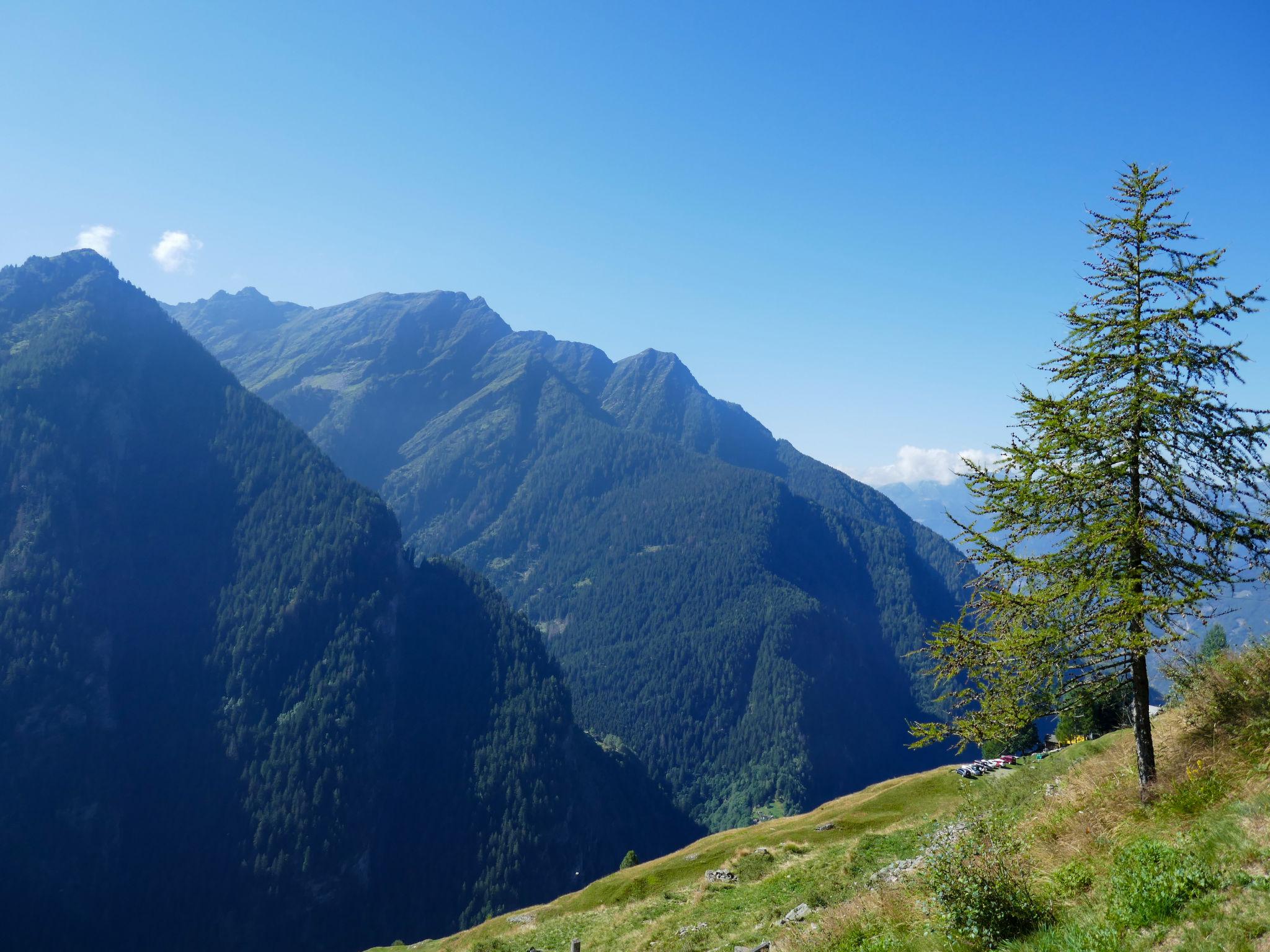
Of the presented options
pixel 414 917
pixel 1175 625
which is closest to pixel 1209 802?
pixel 1175 625

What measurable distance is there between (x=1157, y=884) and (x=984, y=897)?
2.68 meters

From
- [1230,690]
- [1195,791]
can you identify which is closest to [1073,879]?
[1195,791]

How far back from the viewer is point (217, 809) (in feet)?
612

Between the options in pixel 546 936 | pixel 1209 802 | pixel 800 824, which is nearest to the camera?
pixel 1209 802

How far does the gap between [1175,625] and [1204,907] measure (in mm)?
7121

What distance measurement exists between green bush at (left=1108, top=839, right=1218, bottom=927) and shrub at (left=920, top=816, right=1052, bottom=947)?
1.40 metres

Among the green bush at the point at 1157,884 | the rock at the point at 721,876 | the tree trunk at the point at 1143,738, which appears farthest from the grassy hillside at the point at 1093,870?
the rock at the point at 721,876

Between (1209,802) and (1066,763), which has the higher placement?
(1209,802)

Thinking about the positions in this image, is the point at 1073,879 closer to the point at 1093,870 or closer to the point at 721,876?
the point at 1093,870

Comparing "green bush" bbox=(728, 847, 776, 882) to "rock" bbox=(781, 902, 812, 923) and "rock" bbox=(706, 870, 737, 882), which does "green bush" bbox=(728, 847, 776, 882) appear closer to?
"rock" bbox=(706, 870, 737, 882)

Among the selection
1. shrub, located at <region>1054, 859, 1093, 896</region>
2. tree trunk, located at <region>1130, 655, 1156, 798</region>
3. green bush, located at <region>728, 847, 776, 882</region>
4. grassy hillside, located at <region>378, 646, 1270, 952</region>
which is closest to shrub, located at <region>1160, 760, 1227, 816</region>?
grassy hillside, located at <region>378, 646, 1270, 952</region>

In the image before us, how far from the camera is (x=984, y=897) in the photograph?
1156 centimetres

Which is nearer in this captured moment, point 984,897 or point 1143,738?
point 984,897

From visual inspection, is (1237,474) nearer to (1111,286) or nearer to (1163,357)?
(1163,357)
